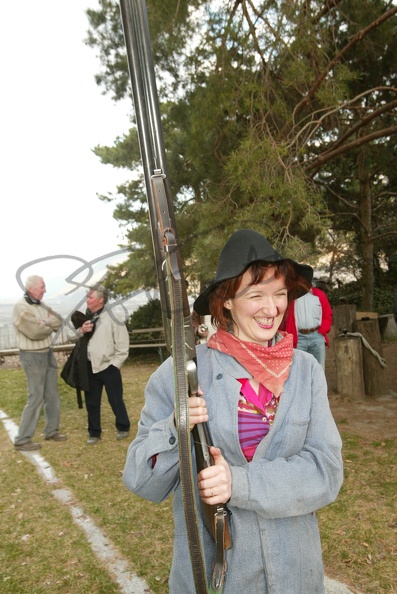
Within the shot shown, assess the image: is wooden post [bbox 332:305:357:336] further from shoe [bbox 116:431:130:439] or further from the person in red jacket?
shoe [bbox 116:431:130:439]

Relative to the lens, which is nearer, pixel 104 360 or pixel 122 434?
pixel 104 360

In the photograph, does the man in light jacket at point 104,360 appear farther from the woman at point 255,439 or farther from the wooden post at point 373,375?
the woman at point 255,439

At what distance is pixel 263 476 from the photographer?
131cm

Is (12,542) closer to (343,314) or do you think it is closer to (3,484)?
(3,484)

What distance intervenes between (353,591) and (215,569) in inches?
88.5

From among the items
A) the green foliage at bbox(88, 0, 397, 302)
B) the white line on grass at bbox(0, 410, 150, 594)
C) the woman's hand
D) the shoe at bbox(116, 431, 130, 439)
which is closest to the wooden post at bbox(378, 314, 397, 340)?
the green foliage at bbox(88, 0, 397, 302)

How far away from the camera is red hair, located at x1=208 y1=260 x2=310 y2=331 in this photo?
1535 mm

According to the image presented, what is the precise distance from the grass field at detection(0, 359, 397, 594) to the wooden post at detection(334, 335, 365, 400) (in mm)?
1559

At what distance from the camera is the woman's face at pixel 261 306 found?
5.00 feet

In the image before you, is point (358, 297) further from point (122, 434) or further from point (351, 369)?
point (122, 434)

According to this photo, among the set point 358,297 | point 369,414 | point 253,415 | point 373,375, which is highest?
point 358,297

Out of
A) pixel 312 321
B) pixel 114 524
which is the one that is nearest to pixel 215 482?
pixel 114 524

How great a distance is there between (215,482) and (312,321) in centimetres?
557

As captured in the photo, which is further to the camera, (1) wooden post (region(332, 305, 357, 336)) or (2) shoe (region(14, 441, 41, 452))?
(1) wooden post (region(332, 305, 357, 336))
